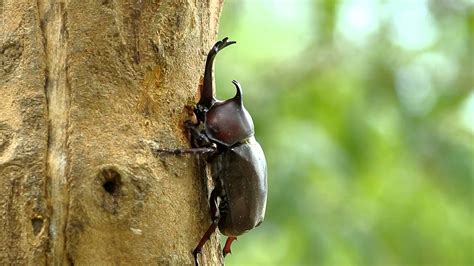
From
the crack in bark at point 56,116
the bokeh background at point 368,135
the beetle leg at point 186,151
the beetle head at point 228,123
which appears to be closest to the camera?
the crack in bark at point 56,116

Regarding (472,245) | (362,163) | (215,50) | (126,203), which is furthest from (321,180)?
(126,203)

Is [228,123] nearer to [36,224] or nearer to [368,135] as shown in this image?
[36,224]

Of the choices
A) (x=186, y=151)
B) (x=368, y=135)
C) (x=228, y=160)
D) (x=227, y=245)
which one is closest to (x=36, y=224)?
(x=186, y=151)

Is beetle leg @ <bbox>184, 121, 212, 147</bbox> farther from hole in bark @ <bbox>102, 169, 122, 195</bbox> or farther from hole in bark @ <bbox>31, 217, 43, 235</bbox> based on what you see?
hole in bark @ <bbox>31, 217, 43, 235</bbox>

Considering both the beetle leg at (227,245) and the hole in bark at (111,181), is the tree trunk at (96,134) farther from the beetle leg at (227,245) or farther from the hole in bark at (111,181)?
the beetle leg at (227,245)

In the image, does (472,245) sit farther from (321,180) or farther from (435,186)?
(321,180)

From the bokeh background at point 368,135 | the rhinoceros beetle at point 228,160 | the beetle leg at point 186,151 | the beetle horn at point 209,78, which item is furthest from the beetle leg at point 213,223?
the bokeh background at point 368,135

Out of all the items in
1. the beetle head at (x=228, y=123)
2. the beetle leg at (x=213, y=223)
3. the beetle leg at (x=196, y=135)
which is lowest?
the beetle leg at (x=213, y=223)
